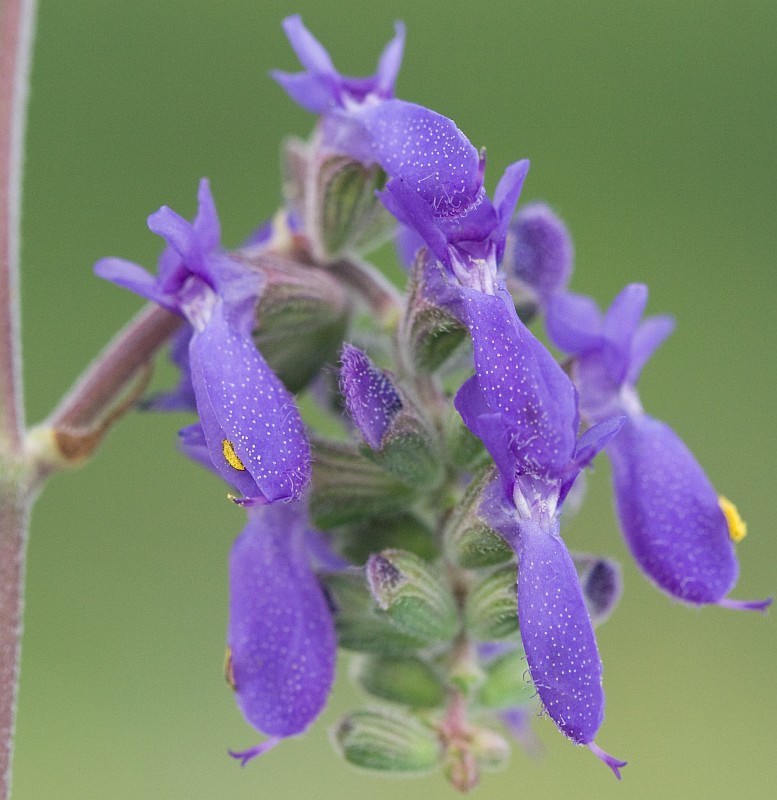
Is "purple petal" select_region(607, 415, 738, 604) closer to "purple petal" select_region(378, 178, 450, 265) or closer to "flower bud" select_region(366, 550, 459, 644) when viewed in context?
"flower bud" select_region(366, 550, 459, 644)

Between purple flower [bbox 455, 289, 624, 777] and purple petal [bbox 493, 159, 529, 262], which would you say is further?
purple petal [bbox 493, 159, 529, 262]

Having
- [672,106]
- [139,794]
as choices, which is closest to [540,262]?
[139,794]

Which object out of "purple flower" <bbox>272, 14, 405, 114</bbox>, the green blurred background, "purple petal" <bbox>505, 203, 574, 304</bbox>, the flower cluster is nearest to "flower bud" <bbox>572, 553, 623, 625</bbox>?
the flower cluster

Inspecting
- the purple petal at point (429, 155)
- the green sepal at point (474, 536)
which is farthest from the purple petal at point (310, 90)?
the green sepal at point (474, 536)

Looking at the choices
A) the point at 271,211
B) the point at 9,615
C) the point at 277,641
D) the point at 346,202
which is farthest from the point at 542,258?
the point at 271,211

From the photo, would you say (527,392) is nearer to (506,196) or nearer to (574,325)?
(506,196)

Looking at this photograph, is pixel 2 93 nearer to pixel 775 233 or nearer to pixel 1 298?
pixel 1 298

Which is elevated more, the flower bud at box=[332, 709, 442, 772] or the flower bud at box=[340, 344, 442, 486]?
the flower bud at box=[340, 344, 442, 486]
